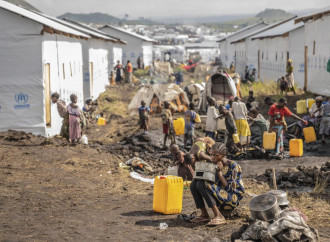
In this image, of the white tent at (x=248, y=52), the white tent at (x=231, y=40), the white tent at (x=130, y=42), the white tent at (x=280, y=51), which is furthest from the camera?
the white tent at (x=231, y=40)

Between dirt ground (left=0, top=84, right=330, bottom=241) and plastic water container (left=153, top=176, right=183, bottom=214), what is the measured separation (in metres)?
0.13

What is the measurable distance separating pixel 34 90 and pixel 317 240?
1136 cm

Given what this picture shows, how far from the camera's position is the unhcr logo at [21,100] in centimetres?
1603

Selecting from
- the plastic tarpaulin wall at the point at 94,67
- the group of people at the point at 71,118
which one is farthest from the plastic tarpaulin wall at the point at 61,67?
the plastic tarpaulin wall at the point at 94,67

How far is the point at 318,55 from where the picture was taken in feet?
73.3

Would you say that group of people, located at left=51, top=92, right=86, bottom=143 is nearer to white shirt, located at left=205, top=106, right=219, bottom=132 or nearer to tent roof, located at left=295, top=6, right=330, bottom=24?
white shirt, located at left=205, top=106, right=219, bottom=132

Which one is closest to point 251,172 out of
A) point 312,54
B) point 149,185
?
point 149,185

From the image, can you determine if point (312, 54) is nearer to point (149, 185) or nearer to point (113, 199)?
point (149, 185)

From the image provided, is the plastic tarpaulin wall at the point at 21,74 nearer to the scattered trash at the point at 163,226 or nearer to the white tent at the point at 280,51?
the scattered trash at the point at 163,226

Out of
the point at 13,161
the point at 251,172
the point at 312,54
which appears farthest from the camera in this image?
the point at 312,54

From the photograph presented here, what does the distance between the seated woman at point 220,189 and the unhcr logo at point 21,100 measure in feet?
31.6

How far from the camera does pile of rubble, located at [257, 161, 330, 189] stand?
10.9 m

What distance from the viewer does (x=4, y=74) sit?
16.0 meters

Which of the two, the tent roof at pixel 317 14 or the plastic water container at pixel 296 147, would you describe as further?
the tent roof at pixel 317 14
